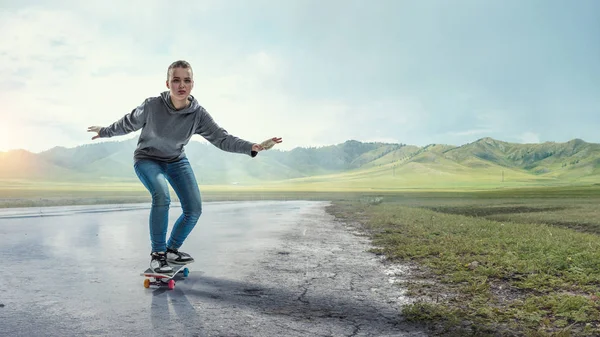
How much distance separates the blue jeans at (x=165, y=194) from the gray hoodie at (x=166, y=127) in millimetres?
169

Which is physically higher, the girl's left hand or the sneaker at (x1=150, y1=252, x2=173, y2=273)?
the girl's left hand

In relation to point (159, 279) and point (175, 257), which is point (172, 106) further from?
point (159, 279)

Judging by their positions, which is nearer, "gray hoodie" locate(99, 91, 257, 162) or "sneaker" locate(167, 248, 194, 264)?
"gray hoodie" locate(99, 91, 257, 162)

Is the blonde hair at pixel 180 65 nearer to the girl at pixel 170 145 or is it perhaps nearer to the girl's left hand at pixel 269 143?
the girl at pixel 170 145

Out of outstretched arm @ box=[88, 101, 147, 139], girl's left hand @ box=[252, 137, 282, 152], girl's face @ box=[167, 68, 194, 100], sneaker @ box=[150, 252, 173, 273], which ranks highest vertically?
girl's face @ box=[167, 68, 194, 100]

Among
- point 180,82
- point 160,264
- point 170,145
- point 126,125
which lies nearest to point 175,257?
point 160,264

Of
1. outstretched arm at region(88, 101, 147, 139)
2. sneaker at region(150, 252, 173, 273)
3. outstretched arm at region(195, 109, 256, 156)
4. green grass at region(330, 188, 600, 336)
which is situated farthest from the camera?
outstretched arm at region(195, 109, 256, 156)

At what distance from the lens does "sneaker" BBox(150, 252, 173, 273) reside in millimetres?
6746

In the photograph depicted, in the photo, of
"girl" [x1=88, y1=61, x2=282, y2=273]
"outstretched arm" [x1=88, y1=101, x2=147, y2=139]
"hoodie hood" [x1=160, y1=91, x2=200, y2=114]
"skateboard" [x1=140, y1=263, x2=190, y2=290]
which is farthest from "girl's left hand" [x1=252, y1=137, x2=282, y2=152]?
"skateboard" [x1=140, y1=263, x2=190, y2=290]

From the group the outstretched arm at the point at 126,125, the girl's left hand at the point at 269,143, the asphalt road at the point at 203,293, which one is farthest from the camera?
the outstretched arm at the point at 126,125

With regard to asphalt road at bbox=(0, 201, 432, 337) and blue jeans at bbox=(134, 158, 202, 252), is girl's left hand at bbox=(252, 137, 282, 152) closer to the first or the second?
blue jeans at bbox=(134, 158, 202, 252)

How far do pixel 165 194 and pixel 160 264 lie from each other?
3.25ft

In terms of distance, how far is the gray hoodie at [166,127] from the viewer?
22.3 feet

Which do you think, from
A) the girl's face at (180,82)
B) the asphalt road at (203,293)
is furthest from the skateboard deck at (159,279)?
the girl's face at (180,82)
